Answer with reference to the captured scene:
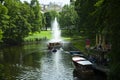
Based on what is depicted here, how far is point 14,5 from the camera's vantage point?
113625 mm

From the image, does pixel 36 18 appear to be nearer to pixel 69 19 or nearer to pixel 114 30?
pixel 69 19

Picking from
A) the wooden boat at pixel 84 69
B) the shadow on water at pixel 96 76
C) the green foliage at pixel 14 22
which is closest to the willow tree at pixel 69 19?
the green foliage at pixel 14 22

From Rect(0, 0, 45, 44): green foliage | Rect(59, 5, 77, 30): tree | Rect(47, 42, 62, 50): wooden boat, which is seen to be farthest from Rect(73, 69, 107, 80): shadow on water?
Rect(59, 5, 77, 30): tree

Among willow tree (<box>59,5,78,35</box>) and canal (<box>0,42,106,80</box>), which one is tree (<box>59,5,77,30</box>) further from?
canal (<box>0,42,106,80</box>)

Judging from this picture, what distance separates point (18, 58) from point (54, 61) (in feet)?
32.9

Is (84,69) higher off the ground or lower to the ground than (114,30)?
lower

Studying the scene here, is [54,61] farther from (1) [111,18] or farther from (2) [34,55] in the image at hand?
(1) [111,18]

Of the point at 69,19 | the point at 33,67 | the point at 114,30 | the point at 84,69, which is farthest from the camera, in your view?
the point at 69,19

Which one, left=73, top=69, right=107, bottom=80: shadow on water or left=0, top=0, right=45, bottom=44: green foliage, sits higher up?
left=0, top=0, right=45, bottom=44: green foliage

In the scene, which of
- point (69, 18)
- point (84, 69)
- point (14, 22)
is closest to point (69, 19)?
point (69, 18)

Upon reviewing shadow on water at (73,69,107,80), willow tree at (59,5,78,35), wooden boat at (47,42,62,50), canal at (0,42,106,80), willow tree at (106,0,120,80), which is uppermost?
willow tree at (59,5,78,35)

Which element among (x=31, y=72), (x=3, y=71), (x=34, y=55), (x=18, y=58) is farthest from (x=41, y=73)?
(x=34, y=55)

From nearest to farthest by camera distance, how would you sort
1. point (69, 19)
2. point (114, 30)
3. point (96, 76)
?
1. point (114, 30)
2. point (96, 76)
3. point (69, 19)

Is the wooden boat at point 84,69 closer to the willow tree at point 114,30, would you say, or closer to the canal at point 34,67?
the canal at point 34,67
